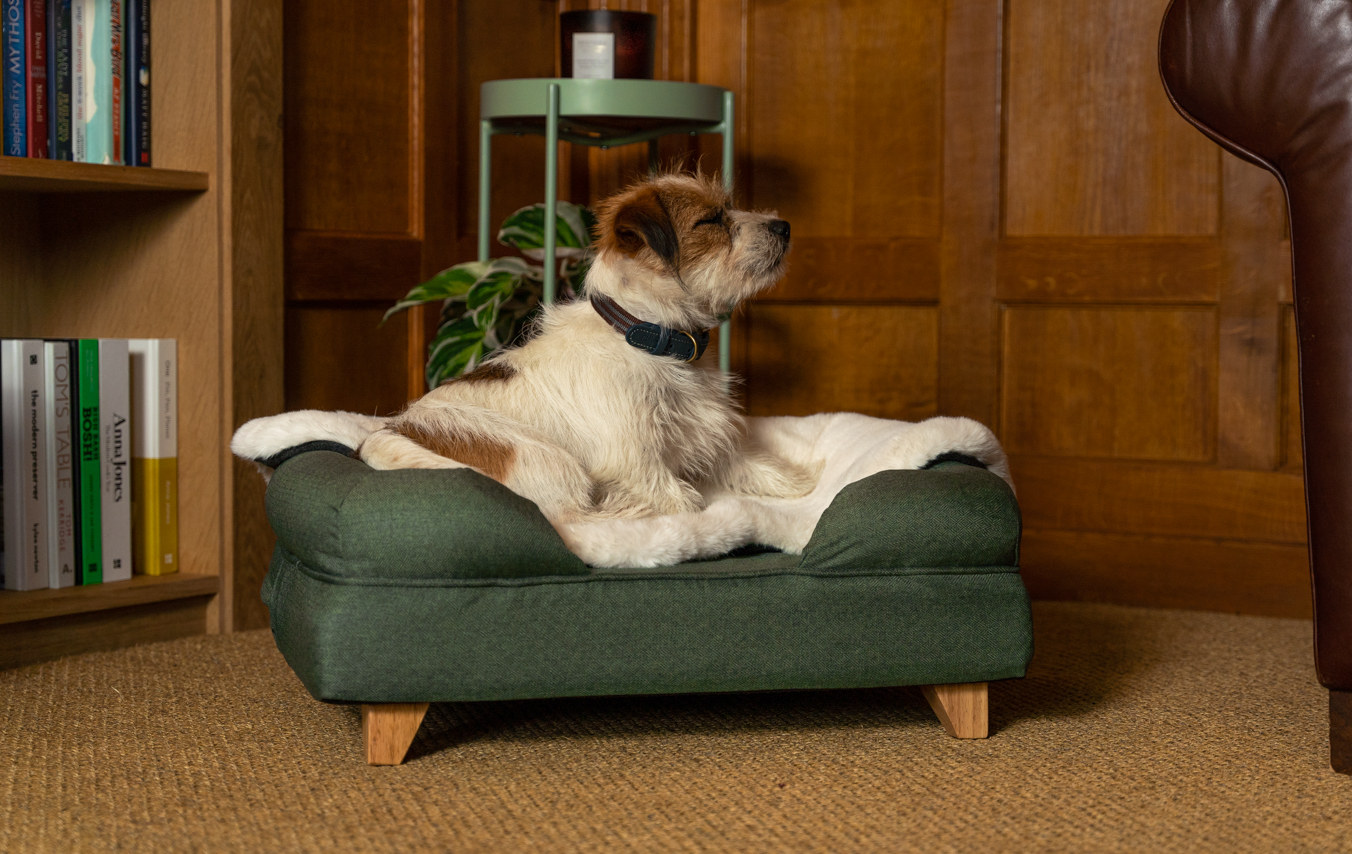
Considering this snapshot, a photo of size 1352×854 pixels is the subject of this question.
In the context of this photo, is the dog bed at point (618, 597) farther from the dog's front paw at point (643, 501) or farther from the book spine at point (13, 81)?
the book spine at point (13, 81)

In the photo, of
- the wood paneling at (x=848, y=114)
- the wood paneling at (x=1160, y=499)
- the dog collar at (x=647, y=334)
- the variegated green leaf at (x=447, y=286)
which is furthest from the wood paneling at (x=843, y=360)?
A: the dog collar at (x=647, y=334)

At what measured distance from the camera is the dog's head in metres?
1.95

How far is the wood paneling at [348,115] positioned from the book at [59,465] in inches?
21.2

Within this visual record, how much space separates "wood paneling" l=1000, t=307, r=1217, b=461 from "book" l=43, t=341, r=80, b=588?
195 centimetres

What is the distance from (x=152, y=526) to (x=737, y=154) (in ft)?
5.09

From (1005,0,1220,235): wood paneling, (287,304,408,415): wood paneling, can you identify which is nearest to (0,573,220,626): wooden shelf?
(287,304,408,415): wood paneling

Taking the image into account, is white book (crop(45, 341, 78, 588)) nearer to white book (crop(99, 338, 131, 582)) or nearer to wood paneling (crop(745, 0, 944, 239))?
white book (crop(99, 338, 131, 582))

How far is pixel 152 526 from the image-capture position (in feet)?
7.79

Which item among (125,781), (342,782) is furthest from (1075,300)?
(125,781)

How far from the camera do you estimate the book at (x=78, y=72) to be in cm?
225

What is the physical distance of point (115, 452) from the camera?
7.57ft

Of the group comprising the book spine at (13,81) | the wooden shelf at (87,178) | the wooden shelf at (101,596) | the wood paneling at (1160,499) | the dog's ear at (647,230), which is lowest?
the wooden shelf at (101,596)

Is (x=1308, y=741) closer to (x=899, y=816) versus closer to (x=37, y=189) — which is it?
(x=899, y=816)

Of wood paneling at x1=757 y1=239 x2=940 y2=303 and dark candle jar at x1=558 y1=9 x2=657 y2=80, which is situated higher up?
dark candle jar at x1=558 y1=9 x2=657 y2=80
